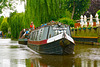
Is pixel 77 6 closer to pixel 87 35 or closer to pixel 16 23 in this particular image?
pixel 16 23

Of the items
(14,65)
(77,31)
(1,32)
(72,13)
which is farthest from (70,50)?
(1,32)

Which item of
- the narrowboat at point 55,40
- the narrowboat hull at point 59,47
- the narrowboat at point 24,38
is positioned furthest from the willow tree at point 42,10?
the narrowboat hull at point 59,47

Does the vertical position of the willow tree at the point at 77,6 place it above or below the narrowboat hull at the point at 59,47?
above

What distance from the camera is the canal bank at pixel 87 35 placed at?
2482 cm

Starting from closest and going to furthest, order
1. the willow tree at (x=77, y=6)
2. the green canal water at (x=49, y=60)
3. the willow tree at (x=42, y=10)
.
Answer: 1. the green canal water at (x=49, y=60)
2. the willow tree at (x=42, y=10)
3. the willow tree at (x=77, y=6)

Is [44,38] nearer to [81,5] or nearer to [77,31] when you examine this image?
[77,31]

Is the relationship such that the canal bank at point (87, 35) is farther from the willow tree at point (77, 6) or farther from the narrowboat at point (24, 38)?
the willow tree at point (77, 6)

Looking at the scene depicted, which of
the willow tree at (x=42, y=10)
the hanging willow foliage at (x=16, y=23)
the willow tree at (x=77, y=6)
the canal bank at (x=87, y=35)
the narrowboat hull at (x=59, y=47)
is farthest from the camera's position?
the hanging willow foliage at (x=16, y=23)

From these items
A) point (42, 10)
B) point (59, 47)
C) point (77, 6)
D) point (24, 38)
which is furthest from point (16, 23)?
point (59, 47)

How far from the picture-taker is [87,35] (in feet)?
90.6

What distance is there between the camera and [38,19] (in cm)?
3162

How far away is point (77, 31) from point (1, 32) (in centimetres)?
6527

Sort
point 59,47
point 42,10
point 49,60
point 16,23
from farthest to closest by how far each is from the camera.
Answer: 1. point 16,23
2. point 42,10
3. point 59,47
4. point 49,60

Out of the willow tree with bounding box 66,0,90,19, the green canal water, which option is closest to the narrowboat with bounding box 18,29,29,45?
the willow tree with bounding box 66,0,90,19
